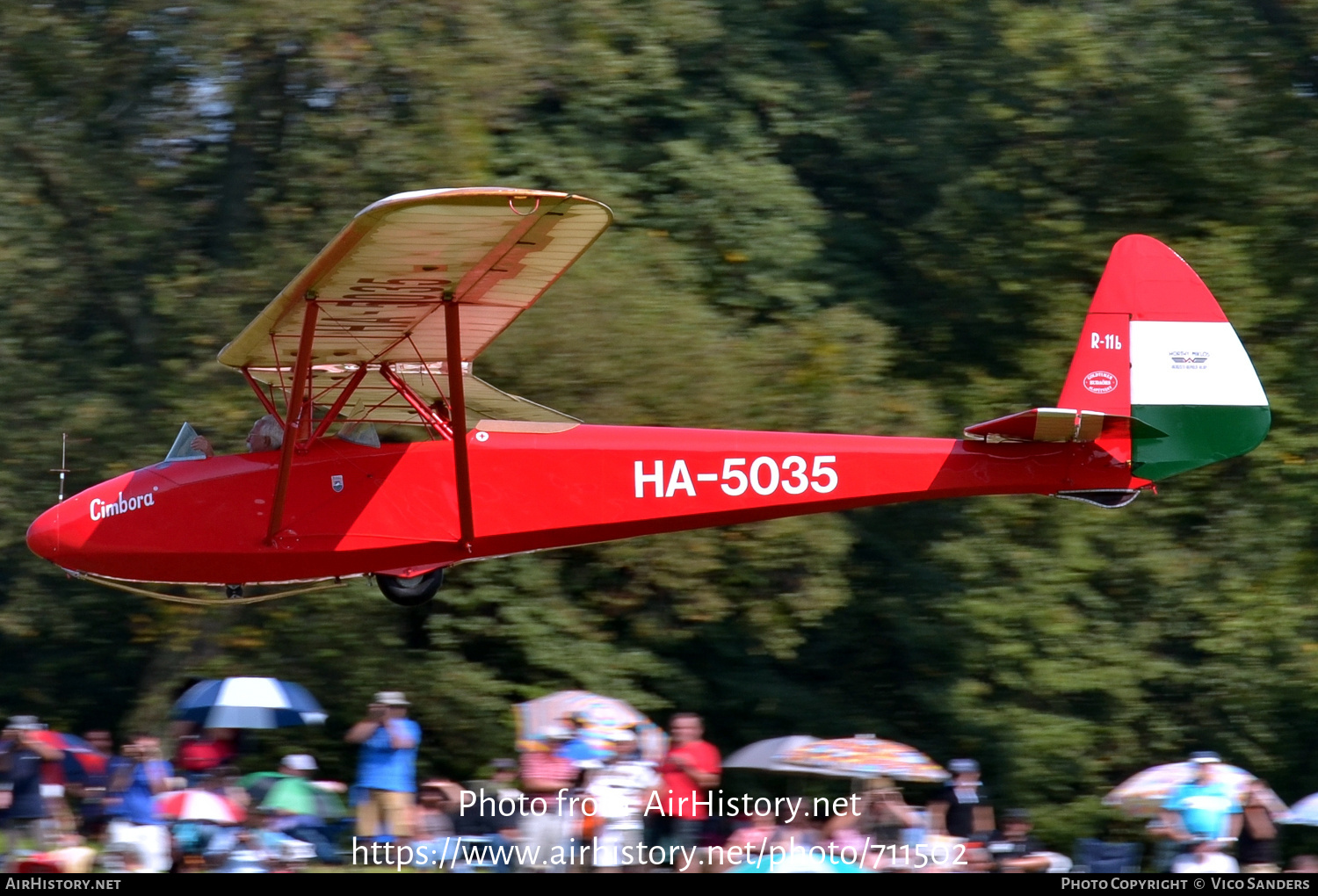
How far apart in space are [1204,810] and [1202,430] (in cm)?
231

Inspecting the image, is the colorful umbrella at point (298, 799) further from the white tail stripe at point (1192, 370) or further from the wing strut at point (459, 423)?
the white tail stripe at point (1192, 370)

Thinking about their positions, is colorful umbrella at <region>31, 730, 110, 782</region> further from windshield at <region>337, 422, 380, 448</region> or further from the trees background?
the trees background

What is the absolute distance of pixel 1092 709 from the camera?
1433cm

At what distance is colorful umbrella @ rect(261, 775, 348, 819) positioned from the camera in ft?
29.2

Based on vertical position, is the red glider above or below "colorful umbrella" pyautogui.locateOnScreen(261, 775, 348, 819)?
above

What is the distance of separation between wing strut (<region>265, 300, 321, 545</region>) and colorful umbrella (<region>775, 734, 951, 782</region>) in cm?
400

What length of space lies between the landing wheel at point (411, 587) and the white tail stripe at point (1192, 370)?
4661 millimetres

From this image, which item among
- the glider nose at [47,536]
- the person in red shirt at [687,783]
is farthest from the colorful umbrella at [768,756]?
the glider nose at [47,536]

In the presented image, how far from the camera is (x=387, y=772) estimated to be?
9.34 metres

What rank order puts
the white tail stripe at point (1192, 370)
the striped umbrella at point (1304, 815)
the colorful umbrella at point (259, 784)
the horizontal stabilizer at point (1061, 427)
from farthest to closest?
1. the striped umbrella at point (1304, 815)
2. the white tail stripe at point (1192, 370)
3. the colorful umbrella at point (259, 784)
4. the horizontal stabilizer at point (1061, 427)

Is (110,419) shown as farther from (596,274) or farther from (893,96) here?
(893,96)

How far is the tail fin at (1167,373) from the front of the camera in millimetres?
9273

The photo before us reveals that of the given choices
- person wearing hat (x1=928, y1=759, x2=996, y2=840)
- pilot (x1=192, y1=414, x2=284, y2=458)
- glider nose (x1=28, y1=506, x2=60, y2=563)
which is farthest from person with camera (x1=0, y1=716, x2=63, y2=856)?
person wearing hat (x1=928, y1=759, x2=996, y2=840)
